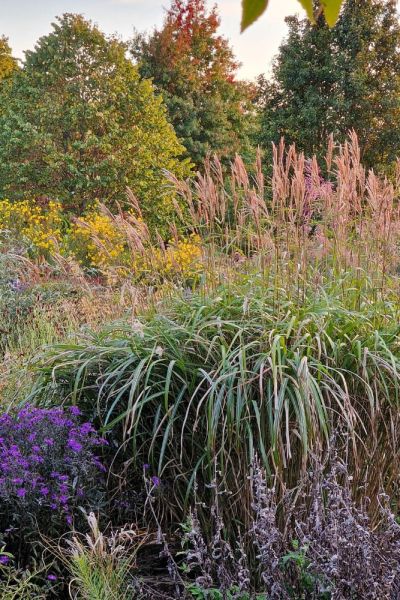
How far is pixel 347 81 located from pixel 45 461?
51.7 ft

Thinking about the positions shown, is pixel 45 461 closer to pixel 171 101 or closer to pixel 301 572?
pixel 301 572

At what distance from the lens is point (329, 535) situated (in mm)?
2053

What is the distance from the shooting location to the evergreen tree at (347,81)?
1644 centimetres

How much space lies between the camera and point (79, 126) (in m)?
13.0

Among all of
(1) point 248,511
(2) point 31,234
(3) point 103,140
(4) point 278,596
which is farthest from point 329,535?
(3) point 103,140

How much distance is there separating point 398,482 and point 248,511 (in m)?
0.87

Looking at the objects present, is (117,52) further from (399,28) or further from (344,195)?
(344,195)

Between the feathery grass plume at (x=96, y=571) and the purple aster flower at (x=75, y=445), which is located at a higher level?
the purple aster flower at (x=75, y=445)

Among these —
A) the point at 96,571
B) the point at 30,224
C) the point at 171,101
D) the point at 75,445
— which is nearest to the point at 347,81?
the point at 171,101

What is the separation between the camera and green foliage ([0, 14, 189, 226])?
498 inches

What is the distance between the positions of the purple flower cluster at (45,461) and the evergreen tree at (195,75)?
1954 cm

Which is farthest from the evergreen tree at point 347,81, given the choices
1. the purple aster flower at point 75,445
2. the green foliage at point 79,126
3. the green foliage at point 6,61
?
the purple aster flower at point 75,445

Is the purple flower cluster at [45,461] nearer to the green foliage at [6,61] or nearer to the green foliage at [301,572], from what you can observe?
the green foliage at [301,572]

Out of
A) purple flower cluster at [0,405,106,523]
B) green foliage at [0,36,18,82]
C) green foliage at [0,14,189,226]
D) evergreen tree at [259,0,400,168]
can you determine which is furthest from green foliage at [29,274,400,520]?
green foliage at [0,36,18,82]
